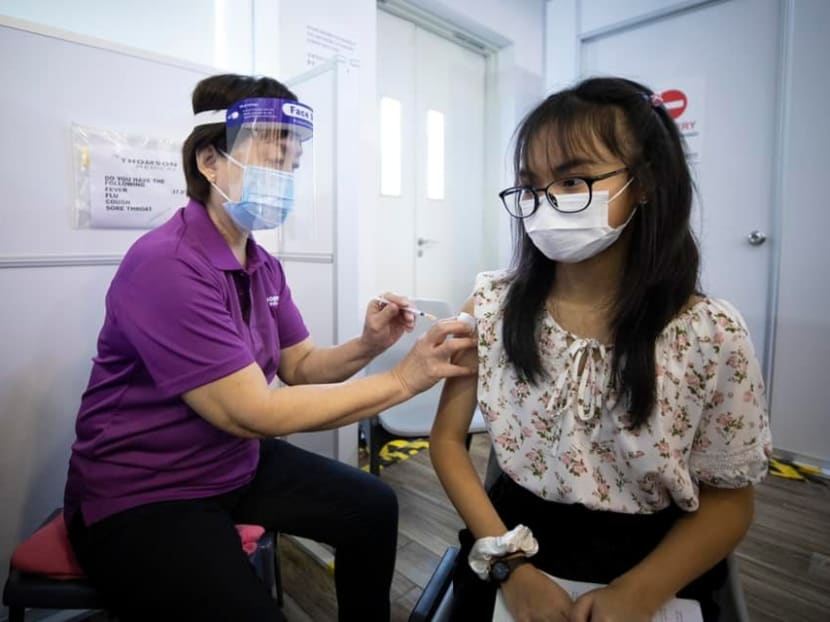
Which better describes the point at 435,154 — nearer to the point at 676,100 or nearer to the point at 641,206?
the point at 676,100

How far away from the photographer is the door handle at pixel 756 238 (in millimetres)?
2625

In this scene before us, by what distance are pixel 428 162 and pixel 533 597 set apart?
2.80 metres

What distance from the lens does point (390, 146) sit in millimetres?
2926

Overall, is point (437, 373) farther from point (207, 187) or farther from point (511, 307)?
point (207, 187)

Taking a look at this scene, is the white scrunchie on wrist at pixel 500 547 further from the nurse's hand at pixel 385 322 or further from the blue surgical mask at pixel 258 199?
the blue surgical mask at pixel 258 199

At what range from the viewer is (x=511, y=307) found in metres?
0.97

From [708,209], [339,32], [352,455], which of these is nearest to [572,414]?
[352,455]

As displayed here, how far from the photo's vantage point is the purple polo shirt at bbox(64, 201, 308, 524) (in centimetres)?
87

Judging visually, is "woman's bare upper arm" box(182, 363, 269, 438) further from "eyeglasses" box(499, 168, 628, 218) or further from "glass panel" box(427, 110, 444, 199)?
"glass panel" box(427, 110, 444, 199)

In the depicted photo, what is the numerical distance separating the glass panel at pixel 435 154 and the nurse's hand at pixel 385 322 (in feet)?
7.02

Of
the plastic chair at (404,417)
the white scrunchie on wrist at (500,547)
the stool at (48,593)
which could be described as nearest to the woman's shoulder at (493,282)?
the white scrunchie on wrist at (500,547)

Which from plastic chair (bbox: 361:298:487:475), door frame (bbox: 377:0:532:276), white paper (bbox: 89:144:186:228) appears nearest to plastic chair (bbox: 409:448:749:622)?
plastic chair (bbox: 361:298:487:475)

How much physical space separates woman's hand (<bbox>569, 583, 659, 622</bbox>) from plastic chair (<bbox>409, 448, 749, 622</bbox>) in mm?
179

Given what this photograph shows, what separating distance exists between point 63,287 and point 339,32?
5.18 feet
